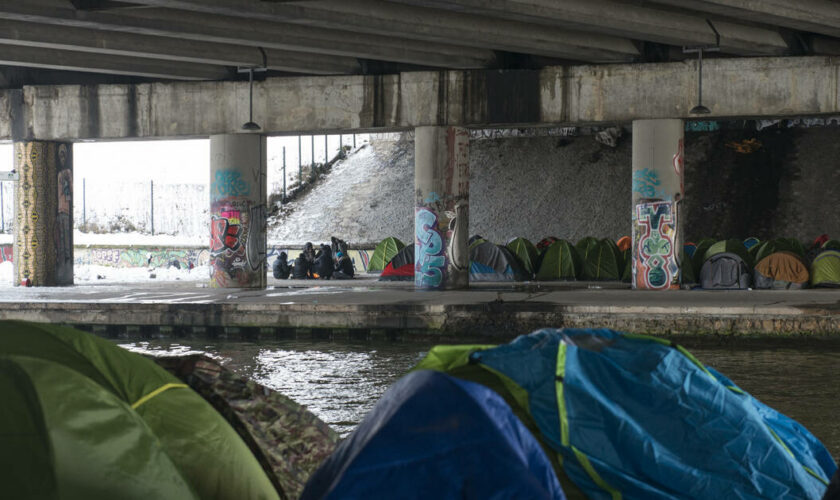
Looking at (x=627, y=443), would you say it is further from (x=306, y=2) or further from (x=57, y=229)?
(x=57, y=229)

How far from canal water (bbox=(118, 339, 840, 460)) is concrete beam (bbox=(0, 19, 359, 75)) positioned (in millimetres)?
7070

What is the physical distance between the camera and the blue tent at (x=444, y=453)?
2891 mm

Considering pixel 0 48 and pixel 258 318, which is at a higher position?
pixel 0 48

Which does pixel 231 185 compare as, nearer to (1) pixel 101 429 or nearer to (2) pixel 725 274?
(2) pixel 725 274

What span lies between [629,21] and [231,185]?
10.8 m

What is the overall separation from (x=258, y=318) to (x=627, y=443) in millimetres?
12815

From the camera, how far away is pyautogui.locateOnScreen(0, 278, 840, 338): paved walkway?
15.2m

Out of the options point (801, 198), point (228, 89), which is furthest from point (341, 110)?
point (801, 198)

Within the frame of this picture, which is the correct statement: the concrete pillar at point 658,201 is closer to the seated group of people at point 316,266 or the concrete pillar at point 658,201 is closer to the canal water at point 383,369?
the canal water at point 383,369

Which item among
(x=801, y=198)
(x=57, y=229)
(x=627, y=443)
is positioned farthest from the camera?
(x=801, y=198)

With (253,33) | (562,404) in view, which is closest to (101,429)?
(562,404)

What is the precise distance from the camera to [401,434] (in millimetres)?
2963

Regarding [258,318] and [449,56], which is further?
[449,56]

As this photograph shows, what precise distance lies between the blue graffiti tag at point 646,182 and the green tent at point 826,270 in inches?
191
